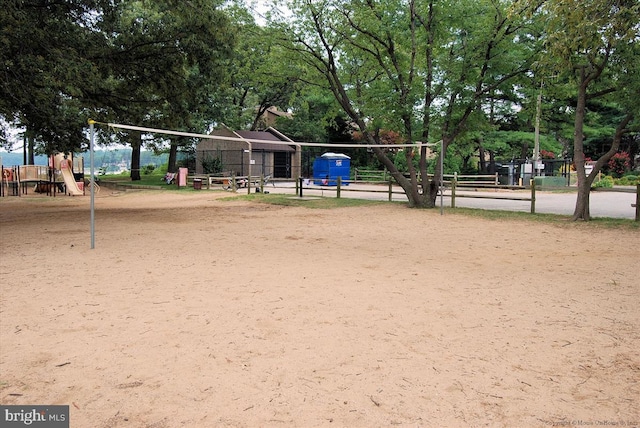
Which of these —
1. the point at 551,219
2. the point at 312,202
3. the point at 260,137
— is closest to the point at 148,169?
the point at 260,137

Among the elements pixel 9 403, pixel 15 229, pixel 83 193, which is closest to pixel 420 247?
pixel 9 403

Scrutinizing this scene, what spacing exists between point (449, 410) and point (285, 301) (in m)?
2.33

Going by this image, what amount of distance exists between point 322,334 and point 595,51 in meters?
8.25

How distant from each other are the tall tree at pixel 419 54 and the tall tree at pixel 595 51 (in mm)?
2399

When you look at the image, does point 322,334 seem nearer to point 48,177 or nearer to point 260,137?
point 48,177

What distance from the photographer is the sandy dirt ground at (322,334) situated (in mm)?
2629

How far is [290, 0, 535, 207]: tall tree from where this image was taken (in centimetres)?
1345

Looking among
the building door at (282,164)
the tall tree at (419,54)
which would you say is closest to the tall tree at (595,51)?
the tall tree at (419,54)

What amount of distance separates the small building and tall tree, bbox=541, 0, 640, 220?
17395mm

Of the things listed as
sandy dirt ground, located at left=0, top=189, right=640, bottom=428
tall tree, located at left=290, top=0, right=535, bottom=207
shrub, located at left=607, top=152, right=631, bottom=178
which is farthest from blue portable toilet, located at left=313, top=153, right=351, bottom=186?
sandy dirt ground, located at left=0, top=189, right=640, bottom=428

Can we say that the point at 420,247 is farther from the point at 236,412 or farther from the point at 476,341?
the point at 236,412

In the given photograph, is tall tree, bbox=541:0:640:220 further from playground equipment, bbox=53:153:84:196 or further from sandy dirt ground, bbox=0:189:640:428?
playground equipment, bbox=53:153:84:196

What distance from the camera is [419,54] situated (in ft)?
48.0

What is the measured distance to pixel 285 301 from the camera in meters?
4.66
